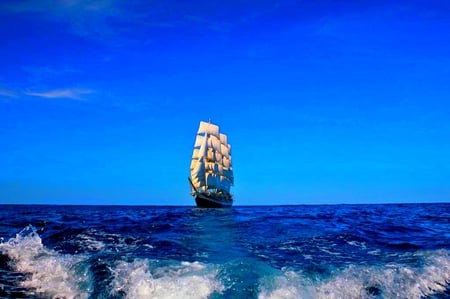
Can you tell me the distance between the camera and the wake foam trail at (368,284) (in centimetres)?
750

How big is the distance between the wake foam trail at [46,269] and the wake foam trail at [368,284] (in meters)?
3.36

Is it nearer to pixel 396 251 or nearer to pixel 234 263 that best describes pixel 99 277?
pixel 234 263

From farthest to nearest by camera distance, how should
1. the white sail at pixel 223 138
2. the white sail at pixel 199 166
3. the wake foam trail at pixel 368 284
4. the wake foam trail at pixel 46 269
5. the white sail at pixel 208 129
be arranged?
1. the white sail at pixel 223 138
2. the white sail at pixel 208 129
3. the white sail at pixel 199 166
4. the wake foam trail at pixel 46 269
5. the wake foam trail at pixel 368 284

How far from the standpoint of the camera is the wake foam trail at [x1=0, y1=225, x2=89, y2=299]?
773 centimetres

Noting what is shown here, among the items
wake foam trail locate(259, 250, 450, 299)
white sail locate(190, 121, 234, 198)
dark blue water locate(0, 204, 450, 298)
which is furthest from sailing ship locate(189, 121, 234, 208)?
wake foam trail locate(259, 250, 450, 299)

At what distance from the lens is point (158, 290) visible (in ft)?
24.0

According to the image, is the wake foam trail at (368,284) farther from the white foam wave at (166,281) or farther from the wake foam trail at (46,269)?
the wake foam trail at (46,269)

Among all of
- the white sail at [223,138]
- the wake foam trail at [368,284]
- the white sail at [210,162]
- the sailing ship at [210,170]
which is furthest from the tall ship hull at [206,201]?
the wake foam trail at [368,284]

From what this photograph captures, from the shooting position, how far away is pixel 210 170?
9906cm

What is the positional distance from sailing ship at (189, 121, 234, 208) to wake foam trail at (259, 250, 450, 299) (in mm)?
85861

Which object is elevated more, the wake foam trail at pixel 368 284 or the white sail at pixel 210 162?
the white sail at pixel 210 162

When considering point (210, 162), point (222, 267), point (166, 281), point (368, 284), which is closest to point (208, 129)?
point (210, 162)

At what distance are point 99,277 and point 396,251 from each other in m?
8.22

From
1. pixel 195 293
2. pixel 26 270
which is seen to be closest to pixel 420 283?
pixel 195 293
